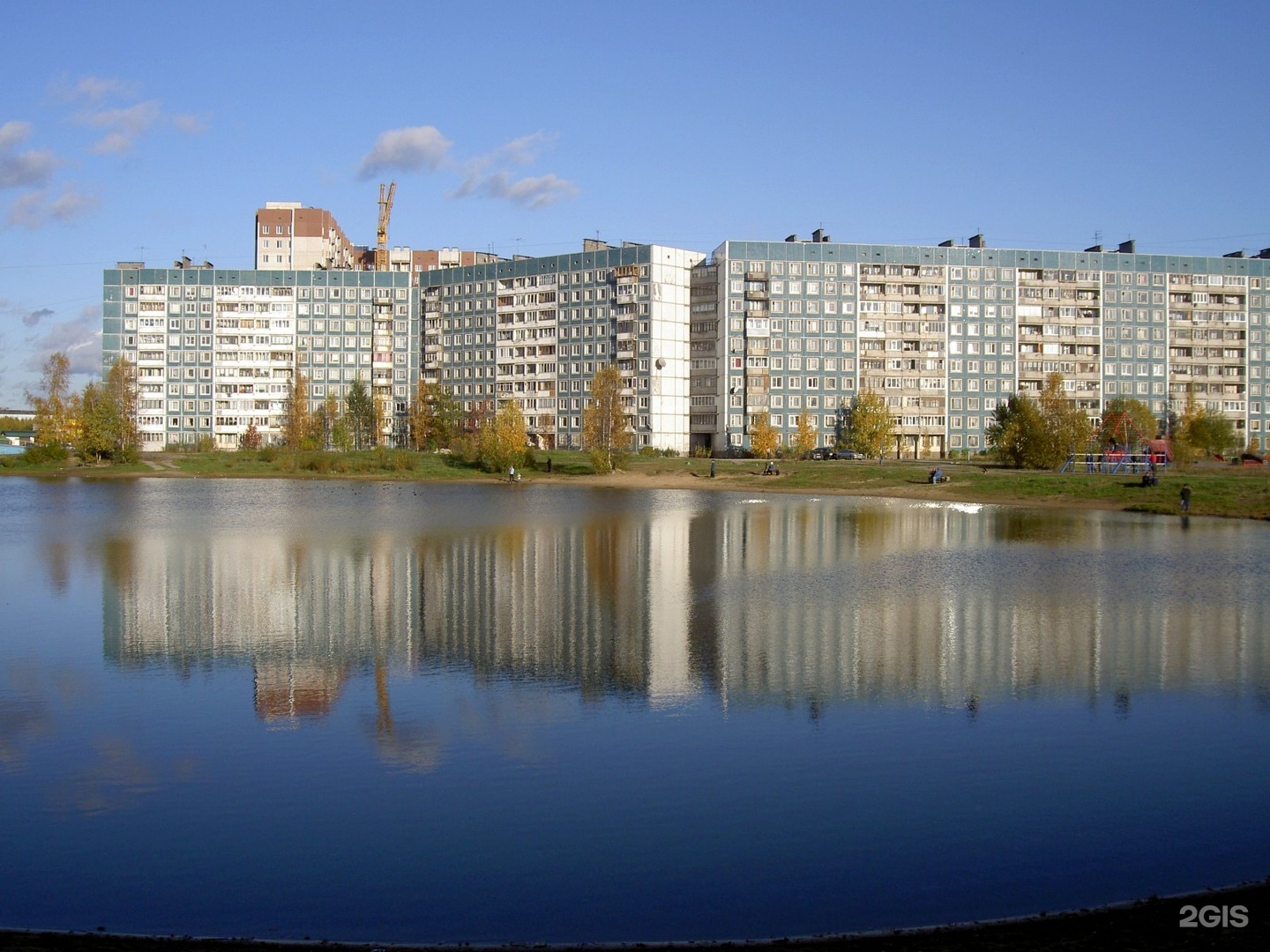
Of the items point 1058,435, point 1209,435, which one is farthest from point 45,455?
point 1209,435

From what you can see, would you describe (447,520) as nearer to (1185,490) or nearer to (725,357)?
(1185,490)

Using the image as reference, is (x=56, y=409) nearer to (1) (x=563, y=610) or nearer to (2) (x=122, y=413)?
(2) (x=122, y=413)

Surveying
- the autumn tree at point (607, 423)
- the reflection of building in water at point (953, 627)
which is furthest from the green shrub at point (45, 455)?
the reflection of building in water at point (953, 627)

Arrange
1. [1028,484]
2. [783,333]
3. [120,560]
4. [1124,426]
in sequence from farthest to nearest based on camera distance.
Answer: [783,333]
[1124,426]
[1028,484]
[120,560]

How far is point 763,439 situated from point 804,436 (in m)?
7.52

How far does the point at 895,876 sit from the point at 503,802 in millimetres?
4635

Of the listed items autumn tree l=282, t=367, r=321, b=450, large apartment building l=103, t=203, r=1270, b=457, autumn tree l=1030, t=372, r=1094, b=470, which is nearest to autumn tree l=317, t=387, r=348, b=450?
autumn tree l=282, t=367, r=321, b=450

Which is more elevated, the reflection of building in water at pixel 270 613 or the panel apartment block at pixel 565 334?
the panel apartment block at pixel 565 334

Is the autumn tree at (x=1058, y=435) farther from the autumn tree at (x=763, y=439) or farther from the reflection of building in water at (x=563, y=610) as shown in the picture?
the reflection of building in water at (x=563, y=610)

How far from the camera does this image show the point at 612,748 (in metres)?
15.7

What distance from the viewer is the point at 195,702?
18.2m

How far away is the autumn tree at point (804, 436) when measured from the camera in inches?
5271

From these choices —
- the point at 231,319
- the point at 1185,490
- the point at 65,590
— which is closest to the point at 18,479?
the point at 231,319

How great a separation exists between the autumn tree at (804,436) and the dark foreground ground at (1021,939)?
123 metres
